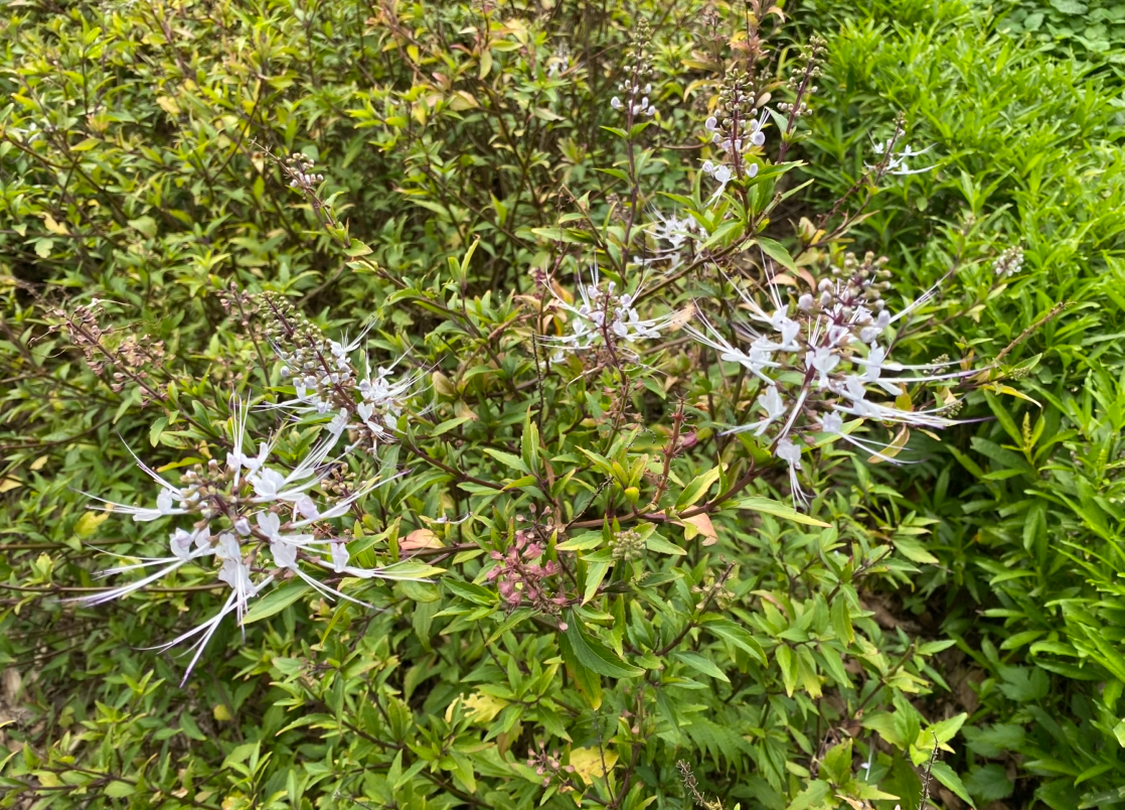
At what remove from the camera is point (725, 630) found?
1644 millimetres

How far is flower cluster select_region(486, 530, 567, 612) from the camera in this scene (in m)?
1.44

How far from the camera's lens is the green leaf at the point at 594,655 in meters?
1.40

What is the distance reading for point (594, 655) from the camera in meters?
1.42

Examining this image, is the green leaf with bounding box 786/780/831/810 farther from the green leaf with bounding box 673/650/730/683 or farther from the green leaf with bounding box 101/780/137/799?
A: the green leaf with bounding box 101/780/137/799

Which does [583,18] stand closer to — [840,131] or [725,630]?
[840,131]

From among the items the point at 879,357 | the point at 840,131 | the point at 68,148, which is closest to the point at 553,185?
the point at 840,131

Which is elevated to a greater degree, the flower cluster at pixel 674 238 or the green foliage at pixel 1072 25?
the green foliage at pixel 1072 25

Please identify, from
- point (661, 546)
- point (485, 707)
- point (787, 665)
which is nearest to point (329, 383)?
point (661, 546)

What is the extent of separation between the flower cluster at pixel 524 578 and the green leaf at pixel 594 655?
62 millimetres

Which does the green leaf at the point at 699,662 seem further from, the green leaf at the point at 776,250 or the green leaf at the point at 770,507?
the green leaf at the point at 776,250

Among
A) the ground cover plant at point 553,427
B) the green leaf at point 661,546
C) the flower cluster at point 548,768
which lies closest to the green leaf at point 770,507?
the ground cover plant at point 553,427

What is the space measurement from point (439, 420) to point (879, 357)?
126 centimetres

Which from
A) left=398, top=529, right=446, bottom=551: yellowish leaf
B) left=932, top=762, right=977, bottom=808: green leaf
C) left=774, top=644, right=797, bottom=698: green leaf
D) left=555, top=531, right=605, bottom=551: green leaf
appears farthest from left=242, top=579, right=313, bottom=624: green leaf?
left=932, top=762, right=977, bottom=808: green leaf

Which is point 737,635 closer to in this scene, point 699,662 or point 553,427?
point 699,662
